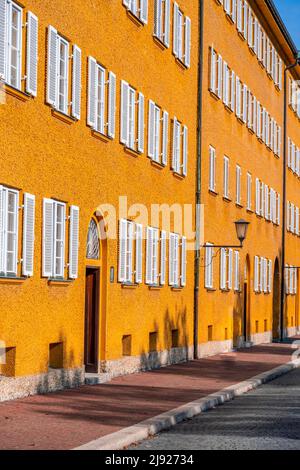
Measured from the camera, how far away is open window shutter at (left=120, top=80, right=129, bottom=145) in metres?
25.5

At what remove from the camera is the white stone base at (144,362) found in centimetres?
2494

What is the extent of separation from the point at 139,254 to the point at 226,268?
42.3 ft

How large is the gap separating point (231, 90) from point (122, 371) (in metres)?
17.6

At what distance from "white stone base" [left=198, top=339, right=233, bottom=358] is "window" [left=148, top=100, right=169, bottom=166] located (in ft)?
24.5

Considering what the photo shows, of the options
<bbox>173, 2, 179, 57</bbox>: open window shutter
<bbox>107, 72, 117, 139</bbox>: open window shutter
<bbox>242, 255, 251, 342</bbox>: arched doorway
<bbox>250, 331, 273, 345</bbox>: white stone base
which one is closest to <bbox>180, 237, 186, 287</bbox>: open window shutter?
<bbox>173, 2, 179, 57</bbox>: open window shutter

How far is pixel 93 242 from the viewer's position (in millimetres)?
24250

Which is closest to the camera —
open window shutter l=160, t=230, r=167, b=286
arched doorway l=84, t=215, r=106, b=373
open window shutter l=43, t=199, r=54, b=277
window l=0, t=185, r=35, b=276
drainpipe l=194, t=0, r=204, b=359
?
window l=0, t=185, r=35, b=276

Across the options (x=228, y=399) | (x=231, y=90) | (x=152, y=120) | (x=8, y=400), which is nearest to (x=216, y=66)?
(x=231, y=90)

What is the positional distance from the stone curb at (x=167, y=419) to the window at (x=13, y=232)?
11.2 feet

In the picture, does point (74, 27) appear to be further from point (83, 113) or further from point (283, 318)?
point (283, 318)

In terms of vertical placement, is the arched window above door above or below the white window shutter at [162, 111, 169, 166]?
below

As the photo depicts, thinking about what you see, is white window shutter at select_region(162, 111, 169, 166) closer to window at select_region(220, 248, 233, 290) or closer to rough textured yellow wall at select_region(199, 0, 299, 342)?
rough textured yellow wall at select_region(199, 0, 299, 342)

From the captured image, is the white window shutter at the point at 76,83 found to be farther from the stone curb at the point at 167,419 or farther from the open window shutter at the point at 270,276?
the open window shutter at the point at 270,276

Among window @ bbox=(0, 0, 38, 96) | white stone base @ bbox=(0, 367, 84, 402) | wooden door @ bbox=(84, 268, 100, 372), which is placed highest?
window @ bbox=(0, 0, 38, 96)
